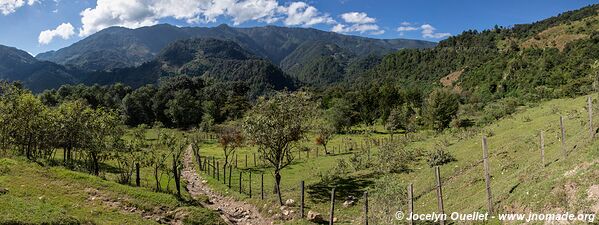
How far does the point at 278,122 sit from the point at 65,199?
48.1ft

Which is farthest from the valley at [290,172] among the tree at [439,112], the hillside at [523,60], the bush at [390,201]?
the hillside at [523,60]

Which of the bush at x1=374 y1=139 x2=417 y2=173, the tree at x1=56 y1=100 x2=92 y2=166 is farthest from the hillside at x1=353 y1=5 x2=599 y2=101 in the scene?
the tree at x1=56 y1=100 x2=92 y2=166

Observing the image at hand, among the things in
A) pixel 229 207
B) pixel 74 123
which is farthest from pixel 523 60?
pixel 74 123

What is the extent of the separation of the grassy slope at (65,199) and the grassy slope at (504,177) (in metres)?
8.01

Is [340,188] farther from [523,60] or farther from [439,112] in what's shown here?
[523,60]

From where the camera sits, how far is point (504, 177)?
20.6 m

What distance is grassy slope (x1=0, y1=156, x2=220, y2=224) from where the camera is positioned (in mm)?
17234

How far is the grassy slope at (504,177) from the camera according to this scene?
1321 cm

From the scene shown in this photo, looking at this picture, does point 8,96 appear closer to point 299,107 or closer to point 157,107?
point 299,107

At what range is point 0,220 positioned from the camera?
49.6 ft

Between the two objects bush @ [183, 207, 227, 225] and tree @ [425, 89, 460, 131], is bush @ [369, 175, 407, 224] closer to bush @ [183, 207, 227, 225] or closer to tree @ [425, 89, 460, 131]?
bush @ [183, 207, 227, 225]

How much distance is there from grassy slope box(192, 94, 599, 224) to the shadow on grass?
8cm

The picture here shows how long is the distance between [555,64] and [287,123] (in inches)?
4425

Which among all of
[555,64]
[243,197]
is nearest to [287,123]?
[243,197]
